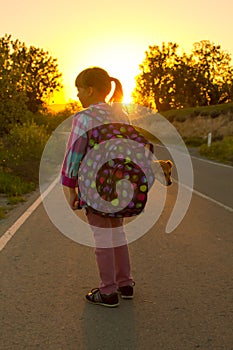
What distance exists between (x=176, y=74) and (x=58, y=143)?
62130 millimetres

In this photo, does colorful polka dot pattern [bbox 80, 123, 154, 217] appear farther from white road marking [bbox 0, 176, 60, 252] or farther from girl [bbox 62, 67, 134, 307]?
white road marking [bbox 0, 176, 60, 252]

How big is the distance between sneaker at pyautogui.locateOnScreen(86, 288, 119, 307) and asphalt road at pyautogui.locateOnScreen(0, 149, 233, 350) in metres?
0.07

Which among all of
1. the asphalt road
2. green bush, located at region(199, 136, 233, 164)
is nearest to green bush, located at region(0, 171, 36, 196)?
the asphalt road

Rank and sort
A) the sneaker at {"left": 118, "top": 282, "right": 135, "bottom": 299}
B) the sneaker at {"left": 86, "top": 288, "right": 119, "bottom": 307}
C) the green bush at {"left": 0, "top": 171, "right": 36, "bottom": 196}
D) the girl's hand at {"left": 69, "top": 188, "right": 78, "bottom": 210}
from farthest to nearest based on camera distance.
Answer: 1. the green bush at {"left": 0, "top": 171, "right": 36, "bottom": 196}
2. the sneaker at {"left": 118, "top": 282, "right": 135, "bottom": 299}
3. the sneaker at {"left": 86, "top": 288, "right": 119, "bottom": 307}
4. the girl's hand at {"left": 69, "top": 188, "right": 78, "bottom": 210}

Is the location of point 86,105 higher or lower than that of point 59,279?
higher

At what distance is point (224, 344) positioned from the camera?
346cm

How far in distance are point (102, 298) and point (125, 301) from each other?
0.84 ft

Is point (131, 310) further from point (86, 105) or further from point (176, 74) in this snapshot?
point (176, 74)

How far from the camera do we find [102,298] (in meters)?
4.28

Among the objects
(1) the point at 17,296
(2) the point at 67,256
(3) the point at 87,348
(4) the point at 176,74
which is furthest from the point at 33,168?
(4) the point at 176,74

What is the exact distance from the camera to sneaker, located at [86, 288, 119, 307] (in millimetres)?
4258

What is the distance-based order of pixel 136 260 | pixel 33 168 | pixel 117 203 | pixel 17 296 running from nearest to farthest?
pixel 117 203 → pixel 17 296 → pixel 136 260 → pixel 33 168

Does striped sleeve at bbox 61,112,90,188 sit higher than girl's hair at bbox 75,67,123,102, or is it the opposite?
girl's hair at bbox 75,67,123,102

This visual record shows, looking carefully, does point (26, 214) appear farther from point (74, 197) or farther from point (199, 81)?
point (199, 81)
